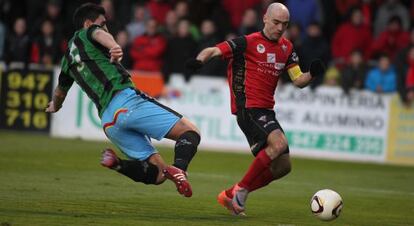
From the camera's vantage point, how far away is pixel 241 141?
20547mm

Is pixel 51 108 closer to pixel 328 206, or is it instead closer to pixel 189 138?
pixel 189 138

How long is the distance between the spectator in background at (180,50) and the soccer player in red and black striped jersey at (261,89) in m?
9.92

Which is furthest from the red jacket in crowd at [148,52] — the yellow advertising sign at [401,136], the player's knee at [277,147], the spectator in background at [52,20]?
the player's knee at [277,147]

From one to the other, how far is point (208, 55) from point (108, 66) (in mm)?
1101

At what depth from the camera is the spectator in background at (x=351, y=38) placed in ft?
69.8

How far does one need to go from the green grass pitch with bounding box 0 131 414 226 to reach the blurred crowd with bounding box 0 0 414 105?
2.24 m

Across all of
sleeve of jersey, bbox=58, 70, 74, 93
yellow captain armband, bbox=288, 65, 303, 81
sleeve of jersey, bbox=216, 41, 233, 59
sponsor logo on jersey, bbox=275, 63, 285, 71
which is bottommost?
sleeve of jersey, bbox=58, 70, 74, 93

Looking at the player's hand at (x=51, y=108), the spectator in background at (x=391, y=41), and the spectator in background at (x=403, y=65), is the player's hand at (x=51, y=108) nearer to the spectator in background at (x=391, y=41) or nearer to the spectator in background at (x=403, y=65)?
A: the spectator in background at (x=403, y=65)

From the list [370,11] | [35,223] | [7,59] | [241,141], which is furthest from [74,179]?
[370,11]

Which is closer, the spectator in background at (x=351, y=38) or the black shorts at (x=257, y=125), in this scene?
the black shorts at (x=257, y=125)

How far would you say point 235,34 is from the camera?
71.8 ft

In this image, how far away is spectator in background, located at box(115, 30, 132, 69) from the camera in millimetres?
21562

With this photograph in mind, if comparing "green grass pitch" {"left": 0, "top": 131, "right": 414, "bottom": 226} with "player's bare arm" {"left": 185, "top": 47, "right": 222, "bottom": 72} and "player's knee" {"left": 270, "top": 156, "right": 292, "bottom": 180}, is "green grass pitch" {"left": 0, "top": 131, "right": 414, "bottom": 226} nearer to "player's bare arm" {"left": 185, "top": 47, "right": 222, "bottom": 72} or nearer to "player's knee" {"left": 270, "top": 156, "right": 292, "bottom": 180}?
"player's knee" {"left": 270, "top": 156, "right": 292, "bottom": 180}

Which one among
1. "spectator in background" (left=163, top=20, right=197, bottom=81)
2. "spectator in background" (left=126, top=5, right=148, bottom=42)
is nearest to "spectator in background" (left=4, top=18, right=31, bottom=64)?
"spectator in background" (left=126, top=5, right=148, bottom=42)
